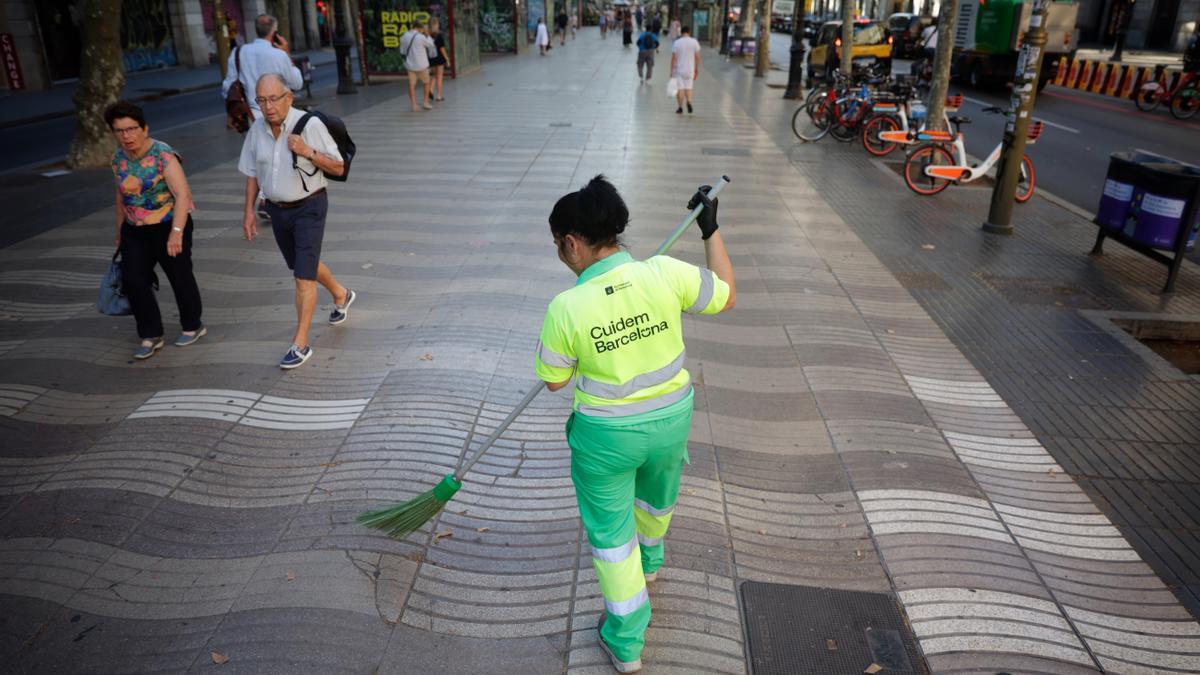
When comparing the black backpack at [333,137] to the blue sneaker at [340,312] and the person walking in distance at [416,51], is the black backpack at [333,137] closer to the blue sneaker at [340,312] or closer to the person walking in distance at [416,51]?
the blue sneaker at [340,312]

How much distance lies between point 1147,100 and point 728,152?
12.9 metres

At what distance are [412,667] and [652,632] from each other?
0.90 m

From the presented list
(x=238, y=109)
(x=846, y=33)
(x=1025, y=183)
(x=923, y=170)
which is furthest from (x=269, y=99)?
→ (x=846, y=33)

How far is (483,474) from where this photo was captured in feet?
13.7

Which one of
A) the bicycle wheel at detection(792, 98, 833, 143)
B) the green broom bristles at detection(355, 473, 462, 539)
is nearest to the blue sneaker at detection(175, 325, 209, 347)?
the green broom bristles at detection(355, 473, 462, 539)

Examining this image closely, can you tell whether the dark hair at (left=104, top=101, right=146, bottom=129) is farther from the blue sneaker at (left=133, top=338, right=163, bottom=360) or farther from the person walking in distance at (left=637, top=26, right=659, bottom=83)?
the person walking in distance at (left=637, top=26, right=659, bottom=83)

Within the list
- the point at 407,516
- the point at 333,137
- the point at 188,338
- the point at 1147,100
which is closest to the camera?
the point at 407,516

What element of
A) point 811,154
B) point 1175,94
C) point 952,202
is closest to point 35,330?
point 952,202

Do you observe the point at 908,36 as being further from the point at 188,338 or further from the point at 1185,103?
the point at 188,338

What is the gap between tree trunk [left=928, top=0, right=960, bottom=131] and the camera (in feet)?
38.5

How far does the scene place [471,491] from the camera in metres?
4.03

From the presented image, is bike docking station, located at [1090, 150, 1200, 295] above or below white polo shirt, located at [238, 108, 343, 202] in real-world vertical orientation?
below

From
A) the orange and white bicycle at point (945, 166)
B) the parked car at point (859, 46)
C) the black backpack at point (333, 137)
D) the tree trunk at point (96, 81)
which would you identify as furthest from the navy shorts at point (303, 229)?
the parked car at point (859, 46)

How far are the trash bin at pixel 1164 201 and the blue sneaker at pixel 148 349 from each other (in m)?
8.14
